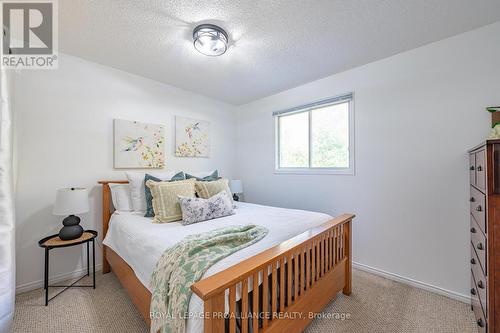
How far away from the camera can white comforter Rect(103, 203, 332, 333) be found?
1.16 meters

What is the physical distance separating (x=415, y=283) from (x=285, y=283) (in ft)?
5.44

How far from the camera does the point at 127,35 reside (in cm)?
188

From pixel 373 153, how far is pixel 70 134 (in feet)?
10.9

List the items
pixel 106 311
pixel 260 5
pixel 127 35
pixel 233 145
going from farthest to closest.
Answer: pixel 233 145
pixel 127 35
pixel 106 311
pixel 260 5

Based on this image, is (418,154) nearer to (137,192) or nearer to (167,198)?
(167,198)

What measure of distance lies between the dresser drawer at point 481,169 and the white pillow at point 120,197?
2.99 meters

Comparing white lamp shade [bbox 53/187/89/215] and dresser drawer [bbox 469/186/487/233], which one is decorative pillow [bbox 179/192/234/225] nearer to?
white lamp shade [bbox 53/187/89/215]

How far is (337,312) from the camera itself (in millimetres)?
1707

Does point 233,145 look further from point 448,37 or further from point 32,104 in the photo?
point 448,37

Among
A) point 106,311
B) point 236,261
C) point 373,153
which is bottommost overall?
point 106,311

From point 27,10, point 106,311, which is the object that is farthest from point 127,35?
point 106,311

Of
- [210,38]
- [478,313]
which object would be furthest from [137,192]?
[478,313]

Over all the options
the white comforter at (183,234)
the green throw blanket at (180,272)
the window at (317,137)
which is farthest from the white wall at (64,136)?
the window at (317,137)

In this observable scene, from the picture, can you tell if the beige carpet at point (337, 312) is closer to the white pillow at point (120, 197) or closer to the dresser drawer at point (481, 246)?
the dresser drawer at point (481, 246)
